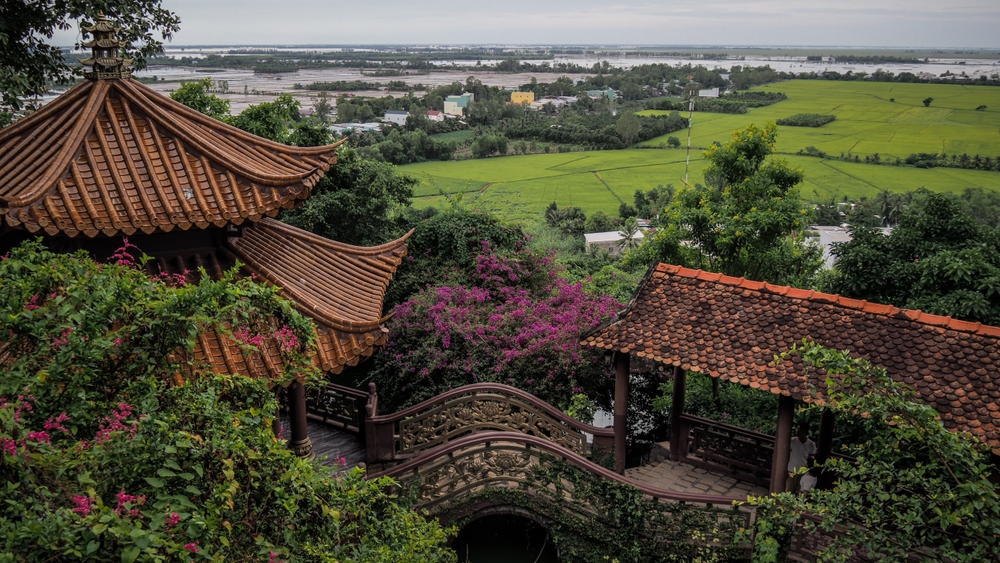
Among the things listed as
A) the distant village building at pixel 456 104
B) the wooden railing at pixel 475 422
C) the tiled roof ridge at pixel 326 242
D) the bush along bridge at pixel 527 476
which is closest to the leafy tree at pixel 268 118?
the bush along bridge at pixel 527 476

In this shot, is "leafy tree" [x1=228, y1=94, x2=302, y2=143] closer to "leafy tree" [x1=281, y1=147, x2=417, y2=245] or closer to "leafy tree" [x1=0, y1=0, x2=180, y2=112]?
"leafy tree" [x1=281, y1=147, x2=417, y2=245]

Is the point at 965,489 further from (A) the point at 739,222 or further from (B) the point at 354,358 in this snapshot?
(A) the point at 739,222

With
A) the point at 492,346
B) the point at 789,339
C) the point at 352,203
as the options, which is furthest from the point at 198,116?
the point at 352,203

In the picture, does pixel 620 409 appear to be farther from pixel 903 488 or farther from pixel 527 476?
pixel 903 488

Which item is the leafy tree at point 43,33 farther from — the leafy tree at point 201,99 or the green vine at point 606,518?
the green vine at point 606,518

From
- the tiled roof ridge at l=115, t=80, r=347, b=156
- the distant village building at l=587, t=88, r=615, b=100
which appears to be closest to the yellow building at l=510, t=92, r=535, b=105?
the distant village building at l=587, t=88, r=615, b=100

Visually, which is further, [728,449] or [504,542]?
[728,449]
